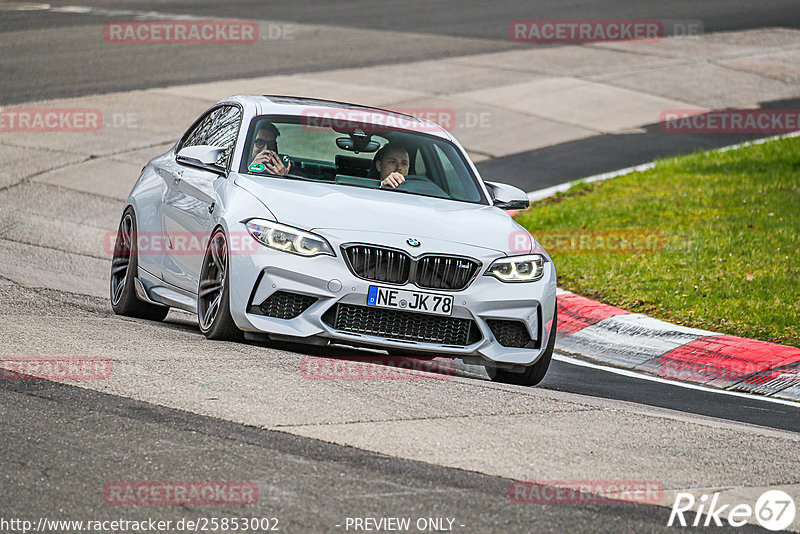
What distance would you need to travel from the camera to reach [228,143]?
860 centimetres

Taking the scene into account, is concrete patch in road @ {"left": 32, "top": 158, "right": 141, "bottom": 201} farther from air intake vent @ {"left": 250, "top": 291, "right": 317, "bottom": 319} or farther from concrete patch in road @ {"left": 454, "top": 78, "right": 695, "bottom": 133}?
air intake vent @ {"left": 250, "top": 291, "right": 317, "bottom": 319}

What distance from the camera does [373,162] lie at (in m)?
8.55

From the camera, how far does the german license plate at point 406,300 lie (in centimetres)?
704

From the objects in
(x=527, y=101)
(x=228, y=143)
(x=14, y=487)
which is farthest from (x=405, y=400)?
(x=527, y=101)

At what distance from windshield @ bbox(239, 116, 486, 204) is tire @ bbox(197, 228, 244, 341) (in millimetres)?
742

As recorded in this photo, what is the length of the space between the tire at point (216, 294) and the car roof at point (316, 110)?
136cm

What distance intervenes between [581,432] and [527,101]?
51.6 feet

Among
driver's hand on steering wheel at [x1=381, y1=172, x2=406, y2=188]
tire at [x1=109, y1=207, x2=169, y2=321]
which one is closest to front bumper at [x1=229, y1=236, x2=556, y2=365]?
driver's hand on steering wheel at [x1=381, y1=172, x2=406, y2=188]

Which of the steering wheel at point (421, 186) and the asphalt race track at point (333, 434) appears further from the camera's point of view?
the steering wheel at point (421, 186)

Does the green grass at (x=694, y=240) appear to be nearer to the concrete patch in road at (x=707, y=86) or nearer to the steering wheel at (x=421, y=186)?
the steering wheel at (x=421, y=186)

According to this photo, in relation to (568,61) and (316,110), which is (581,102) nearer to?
(568,61)

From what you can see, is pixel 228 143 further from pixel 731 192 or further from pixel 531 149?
pixel 531 149

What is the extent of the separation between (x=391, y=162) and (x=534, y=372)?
1825mm

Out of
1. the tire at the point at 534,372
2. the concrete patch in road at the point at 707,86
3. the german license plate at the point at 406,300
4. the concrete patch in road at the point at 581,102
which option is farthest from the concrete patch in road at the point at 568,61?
the german license plate at the point at 406,300
